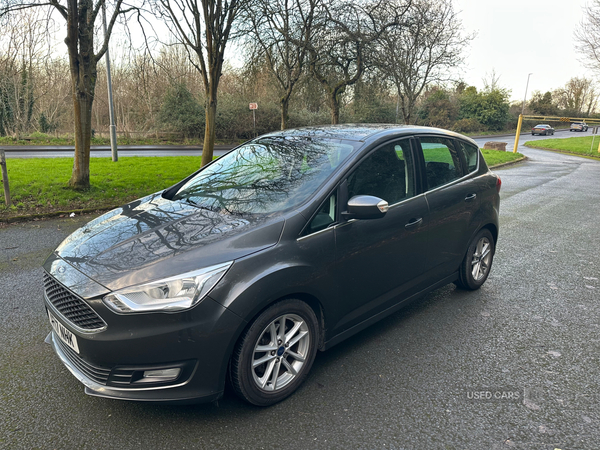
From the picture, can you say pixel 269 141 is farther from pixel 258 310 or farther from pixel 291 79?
pixel 291 79

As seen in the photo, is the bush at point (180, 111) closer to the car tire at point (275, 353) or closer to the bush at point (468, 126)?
the car tire at point (275, 353)

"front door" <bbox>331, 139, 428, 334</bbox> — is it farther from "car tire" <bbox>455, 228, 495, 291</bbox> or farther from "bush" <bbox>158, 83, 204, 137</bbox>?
"bush" <bbox>158, 83, 204, 137</bbox>

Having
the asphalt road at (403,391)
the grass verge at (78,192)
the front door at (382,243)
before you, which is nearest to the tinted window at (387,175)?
the front door at (382,243)

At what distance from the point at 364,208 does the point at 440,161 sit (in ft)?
5.18

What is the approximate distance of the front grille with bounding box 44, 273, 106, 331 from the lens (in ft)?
7.53

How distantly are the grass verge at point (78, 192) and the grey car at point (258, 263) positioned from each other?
17.7 ft

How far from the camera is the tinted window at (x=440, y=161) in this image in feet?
12.5

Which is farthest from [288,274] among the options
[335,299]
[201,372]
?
[201,372]

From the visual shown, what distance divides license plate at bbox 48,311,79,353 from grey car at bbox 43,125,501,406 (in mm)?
16

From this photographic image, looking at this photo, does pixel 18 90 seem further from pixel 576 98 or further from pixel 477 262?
pixel 576 98

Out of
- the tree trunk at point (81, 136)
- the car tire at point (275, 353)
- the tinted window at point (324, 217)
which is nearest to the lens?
the car tire at point (275, 353)

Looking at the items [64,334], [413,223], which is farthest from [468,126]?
[64,334]

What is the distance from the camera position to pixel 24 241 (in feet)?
20.1

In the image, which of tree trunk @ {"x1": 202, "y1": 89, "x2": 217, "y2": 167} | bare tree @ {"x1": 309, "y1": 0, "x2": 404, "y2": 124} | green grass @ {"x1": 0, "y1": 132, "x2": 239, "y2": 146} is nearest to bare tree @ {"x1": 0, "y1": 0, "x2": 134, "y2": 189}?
tree trunk @ {"x1": 202, "y1": 89, "x2": 217, "y2": 167}
